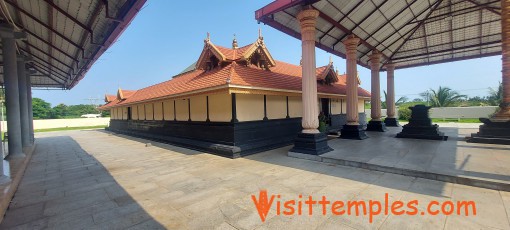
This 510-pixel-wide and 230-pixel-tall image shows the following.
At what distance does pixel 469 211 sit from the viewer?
3537mm

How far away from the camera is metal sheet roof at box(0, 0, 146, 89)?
5715 mm

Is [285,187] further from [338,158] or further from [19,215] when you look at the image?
[19,215]

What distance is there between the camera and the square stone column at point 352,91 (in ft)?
34.8

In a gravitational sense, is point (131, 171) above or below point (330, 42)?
below

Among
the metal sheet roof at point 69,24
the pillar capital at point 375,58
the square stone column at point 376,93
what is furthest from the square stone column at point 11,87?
the square stone column at point 376,93

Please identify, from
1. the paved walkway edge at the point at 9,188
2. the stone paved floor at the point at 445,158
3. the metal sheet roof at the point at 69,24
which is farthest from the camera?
the metal sheet roof at the point at 69,24

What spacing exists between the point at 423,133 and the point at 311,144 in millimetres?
6313

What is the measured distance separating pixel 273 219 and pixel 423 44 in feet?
52.8

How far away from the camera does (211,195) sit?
4629mm

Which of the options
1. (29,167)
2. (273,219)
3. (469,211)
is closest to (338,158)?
(469,211)

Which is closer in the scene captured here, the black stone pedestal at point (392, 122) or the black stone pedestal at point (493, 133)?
the black stone pedestal at point (493, 133)

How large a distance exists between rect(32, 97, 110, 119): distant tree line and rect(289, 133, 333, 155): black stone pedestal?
61.0m

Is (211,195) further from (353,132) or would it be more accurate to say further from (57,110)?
(57,110)

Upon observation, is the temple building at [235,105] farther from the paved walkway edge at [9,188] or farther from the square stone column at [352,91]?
the paved walkway edge at [9,188]
